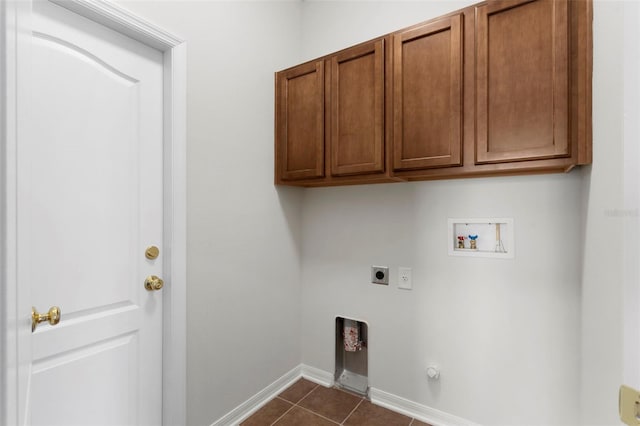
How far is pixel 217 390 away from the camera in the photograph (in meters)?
1.62

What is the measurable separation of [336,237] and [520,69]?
136cm

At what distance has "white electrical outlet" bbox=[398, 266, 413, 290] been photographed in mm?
1802

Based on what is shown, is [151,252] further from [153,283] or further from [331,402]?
[331,402]

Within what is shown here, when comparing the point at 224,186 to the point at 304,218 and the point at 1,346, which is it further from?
the point at 1,346

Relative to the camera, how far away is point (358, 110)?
166 centimetres

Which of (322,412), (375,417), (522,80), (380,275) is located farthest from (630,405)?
(322,412)

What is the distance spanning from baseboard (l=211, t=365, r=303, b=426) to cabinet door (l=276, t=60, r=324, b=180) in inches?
54.4

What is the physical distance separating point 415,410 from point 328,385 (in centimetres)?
59

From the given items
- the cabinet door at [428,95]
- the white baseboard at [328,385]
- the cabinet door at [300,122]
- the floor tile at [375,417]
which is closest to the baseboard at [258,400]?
the white baseboard at [328,385]

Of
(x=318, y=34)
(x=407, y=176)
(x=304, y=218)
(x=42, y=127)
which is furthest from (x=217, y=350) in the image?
(x=318, y=34)

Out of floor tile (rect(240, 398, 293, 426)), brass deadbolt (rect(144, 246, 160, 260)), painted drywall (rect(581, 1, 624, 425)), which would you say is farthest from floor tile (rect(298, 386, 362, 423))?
brass deadbolt (rect(144, 246, 160, 260))

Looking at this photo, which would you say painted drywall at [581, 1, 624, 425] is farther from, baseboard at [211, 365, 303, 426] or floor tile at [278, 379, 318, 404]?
baseboard at [211, 365, 303, 426]

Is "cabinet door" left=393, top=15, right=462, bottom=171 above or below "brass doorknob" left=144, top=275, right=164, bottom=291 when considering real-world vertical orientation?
above

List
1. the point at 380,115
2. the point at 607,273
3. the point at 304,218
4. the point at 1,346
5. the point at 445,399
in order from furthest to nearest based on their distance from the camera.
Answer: the point at 304,218 → the point at 445,399 → the point at 380,115 → the point at 607,273 → the point at 1,346
